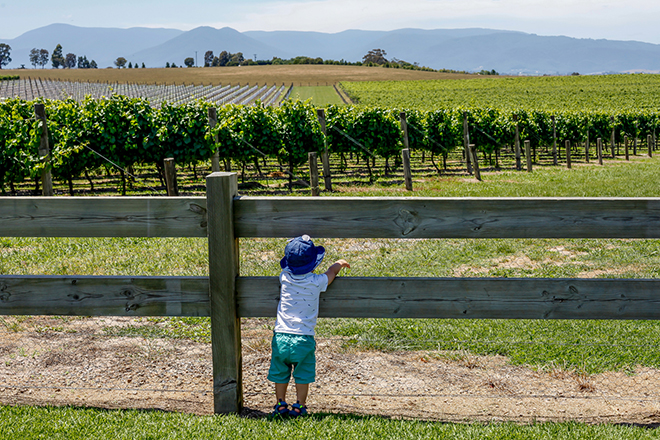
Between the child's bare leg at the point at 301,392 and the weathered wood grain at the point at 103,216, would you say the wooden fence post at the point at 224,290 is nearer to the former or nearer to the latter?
the weathered wood grain at the point at 103,216

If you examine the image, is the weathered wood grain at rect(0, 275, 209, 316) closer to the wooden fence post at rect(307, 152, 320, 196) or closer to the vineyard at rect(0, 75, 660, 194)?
the wooden fence post at rect(307, 152, 320, 196)

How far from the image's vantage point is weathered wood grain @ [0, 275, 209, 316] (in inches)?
124

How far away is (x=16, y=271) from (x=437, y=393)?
5.96m

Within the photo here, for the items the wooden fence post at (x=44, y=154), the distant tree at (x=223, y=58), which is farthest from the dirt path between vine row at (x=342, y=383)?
the distant tree at (x=223, y=58)

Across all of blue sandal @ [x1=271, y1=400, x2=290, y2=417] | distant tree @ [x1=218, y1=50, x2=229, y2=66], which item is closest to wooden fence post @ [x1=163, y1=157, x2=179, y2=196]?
blue sandal @ [x1=271, y1=400, x2=290, y2=417]

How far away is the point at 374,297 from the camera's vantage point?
310cm

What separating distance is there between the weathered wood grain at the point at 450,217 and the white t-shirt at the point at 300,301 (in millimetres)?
258

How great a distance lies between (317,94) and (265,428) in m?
73.1

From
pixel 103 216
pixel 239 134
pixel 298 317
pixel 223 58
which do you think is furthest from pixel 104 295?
pixel 223 58

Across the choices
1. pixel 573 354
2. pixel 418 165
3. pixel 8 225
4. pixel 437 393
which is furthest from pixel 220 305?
A: pixel 418 165

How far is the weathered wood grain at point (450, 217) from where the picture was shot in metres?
2.96

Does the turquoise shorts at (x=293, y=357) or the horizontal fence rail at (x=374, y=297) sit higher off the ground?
the horizontal fence rail at (x=374, y=297)

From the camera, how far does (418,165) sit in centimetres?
2738

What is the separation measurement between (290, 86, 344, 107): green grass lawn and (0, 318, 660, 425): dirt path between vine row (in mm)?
60115
